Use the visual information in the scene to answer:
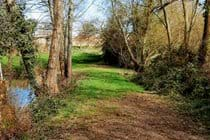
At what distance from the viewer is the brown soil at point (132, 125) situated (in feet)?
42.5

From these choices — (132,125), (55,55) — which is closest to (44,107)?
(132,125)

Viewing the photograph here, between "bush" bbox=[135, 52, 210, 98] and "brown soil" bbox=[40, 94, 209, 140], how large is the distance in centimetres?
345

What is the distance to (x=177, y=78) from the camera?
24094mm

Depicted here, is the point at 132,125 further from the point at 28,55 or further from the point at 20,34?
the point at 28,55

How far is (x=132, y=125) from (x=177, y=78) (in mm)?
10098

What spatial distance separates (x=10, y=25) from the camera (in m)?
17.5

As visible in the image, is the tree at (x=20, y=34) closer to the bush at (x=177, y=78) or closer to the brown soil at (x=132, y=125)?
the brown soil at (x=132, y=125)

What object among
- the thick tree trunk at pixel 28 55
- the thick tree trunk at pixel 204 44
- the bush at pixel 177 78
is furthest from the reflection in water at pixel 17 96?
the thick tree trunk at pixel 204 44

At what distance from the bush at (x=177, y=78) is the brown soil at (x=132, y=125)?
3.45 m

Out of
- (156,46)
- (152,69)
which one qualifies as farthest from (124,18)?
(152,69)

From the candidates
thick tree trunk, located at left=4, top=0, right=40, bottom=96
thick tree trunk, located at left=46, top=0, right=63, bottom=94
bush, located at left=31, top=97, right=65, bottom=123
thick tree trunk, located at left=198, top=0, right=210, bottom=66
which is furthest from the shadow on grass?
bush, located at left=31, top=97, right=65, bottom=123

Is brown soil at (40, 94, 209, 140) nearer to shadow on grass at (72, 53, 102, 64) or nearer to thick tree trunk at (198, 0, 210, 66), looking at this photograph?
thick tree trunk at (198, 0, 210, 66)

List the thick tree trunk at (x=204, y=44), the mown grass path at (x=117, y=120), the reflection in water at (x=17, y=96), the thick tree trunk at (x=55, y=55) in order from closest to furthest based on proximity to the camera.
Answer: the reflection in water at (x=17, y=96) → the mown grass path at (x=117, y=120) → the thick tree trunk at (x=55, y=55) → the thick tree trunk at (x=204, y=44)

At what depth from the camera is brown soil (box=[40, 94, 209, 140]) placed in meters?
13.0
